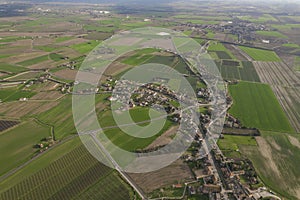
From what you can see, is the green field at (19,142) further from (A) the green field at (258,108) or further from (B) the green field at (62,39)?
(B) the green field at (62,39)

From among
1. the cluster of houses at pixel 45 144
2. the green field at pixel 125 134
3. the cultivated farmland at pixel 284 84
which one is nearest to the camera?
the cluster of houses at pixel 45 144

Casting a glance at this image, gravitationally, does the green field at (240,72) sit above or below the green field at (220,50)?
below

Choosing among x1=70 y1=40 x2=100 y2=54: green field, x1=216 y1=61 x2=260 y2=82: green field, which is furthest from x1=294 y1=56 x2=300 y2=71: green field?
x1=70 y1=40 x2=100 y2=54: green field

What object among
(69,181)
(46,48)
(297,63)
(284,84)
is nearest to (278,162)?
(69,181)

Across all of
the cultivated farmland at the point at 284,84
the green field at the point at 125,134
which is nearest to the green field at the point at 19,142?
the green field at the point at 125,134

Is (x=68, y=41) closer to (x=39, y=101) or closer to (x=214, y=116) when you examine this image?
(x=39, y=101)

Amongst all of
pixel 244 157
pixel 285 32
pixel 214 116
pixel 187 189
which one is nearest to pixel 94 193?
pixel 187 189

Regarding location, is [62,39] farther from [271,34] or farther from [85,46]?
[271,34]

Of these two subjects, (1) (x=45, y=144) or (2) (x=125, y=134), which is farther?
(2) (x=125, y=134)
